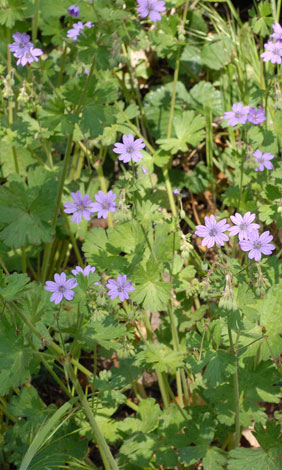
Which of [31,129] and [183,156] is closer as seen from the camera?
[31,129]

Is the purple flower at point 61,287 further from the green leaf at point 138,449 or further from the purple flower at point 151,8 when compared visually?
the purple flower at point 151,8

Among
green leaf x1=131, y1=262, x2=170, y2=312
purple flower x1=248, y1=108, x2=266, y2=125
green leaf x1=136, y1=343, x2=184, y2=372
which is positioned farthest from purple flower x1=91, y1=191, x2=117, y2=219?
purple flower x1=248, y1=108, x2=266, y2=125

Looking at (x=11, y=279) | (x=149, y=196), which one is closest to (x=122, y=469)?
(x=11, y=279)

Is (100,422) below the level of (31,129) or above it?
below

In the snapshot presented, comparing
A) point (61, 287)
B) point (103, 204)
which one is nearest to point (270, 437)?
point (61, 287)

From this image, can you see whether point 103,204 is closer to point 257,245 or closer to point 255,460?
point 257,245

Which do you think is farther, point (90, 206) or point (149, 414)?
point (149, 414)

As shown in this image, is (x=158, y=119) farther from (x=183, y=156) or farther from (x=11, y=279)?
(x=11, y=279)
